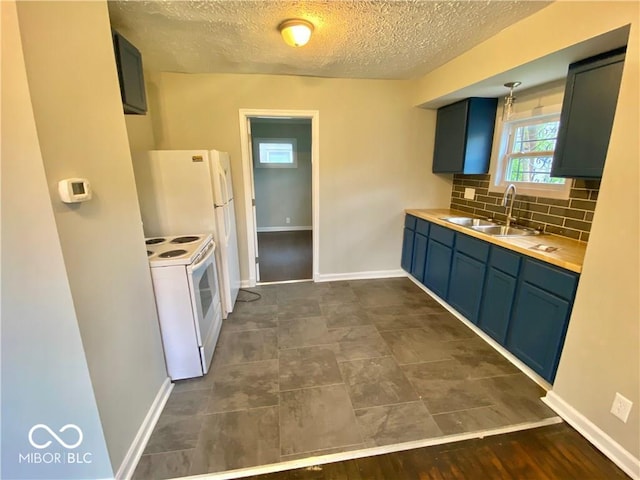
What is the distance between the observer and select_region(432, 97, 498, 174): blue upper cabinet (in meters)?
2.93

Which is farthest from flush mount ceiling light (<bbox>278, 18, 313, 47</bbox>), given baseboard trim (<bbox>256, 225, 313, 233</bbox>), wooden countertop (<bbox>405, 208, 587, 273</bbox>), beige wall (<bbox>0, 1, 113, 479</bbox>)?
baseboard trim (<bbox>256, 225, 313, 233</bbox>)

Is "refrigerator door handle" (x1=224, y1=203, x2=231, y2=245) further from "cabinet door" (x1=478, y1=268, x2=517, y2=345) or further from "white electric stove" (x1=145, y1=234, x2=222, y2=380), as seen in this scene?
"cabinet door" (x1=478, y1=268, x2=517, y2=345)

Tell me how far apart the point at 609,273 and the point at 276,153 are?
5.65m

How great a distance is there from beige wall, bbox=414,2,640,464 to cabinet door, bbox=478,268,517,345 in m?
0.48

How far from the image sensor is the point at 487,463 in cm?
146

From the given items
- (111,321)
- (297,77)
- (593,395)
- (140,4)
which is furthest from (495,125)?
(111,321)

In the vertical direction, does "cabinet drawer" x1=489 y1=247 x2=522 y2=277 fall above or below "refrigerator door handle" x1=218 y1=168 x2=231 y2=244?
below

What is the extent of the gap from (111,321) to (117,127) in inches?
38.9

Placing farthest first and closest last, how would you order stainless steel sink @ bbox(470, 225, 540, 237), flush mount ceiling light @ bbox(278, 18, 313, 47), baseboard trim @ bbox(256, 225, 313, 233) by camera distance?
baseboard trim @ bbox(256, 225, 313, 233) → stainless steel sink @ bbox(470, 225, 540, 237) → flush mount ceiling light @ bbox(278, 18, 313, 47)

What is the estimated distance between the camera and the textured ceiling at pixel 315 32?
175 centimetres

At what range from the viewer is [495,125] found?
9.81 ft

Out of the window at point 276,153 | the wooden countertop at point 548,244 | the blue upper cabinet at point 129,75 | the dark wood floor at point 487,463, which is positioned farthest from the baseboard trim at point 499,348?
the window at point 276,153

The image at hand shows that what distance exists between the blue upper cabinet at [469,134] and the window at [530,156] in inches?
5.9

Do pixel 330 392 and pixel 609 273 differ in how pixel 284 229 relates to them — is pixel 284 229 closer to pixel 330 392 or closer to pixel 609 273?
pixel 330 392
